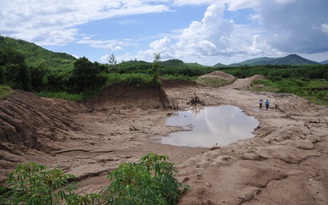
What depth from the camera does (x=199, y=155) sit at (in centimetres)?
1020

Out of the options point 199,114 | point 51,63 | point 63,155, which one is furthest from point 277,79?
point 63,155

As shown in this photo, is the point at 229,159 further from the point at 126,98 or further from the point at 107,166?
the point at 126,98

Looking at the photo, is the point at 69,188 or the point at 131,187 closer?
the point at 69,188

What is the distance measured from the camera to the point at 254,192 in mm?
6422

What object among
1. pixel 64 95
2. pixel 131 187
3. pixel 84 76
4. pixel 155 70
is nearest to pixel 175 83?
pixel 155 70

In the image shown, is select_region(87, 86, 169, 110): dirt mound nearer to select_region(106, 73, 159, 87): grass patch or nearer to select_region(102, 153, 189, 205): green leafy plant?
select_region(106, 73, 159, 87): grass patch

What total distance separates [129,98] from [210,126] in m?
→ 7.94

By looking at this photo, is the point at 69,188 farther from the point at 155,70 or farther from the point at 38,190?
the point at 155,70

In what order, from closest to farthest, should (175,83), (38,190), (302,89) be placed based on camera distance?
(38,190) < (175,83) < (302,89)

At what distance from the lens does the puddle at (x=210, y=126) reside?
14.1 metres

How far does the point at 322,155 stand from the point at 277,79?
4040 centimetres

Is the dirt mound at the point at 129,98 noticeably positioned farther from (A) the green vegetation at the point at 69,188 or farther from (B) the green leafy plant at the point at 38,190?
(B) the green leafy plant at the point at 38,190

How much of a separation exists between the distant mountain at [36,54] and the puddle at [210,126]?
17845mm

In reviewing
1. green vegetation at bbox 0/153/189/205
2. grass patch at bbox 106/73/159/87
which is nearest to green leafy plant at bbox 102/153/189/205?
green vegetation at bbox 0/153/189/205
